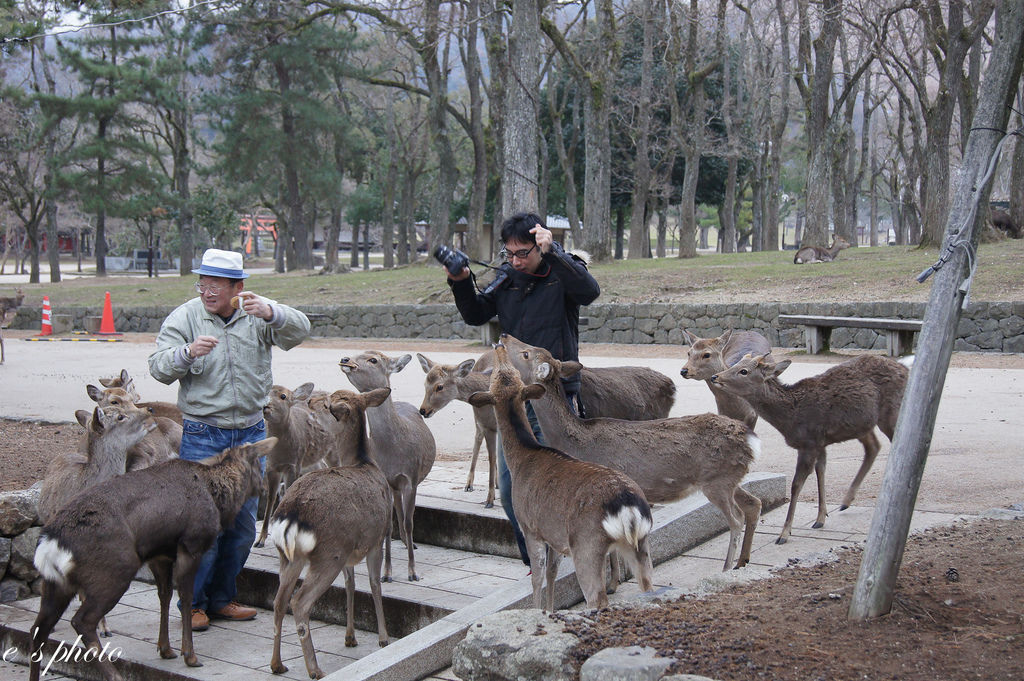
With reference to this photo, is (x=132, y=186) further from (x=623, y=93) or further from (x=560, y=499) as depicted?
(x=560, y=499)

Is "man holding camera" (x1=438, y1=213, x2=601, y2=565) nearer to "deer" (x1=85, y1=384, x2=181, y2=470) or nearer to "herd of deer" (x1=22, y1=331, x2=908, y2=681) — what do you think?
"herd of deer" (x1=22, y1=331, x2=908, y2=681)

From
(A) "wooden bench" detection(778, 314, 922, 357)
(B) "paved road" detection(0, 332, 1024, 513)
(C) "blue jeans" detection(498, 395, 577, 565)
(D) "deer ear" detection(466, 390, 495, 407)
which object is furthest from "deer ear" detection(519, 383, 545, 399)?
(A) "wooden bench" detection(778, 314, 922, 357)

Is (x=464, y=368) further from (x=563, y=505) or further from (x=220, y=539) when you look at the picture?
(x=563, y=505)

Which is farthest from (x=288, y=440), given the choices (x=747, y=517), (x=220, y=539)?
(x=747, y=517)

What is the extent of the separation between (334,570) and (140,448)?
2.33 m

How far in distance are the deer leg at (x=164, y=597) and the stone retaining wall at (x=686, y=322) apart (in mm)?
7964

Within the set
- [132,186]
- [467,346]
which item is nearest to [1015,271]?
[467,346]

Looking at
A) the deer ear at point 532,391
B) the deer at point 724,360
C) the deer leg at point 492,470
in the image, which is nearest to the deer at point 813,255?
the deer at point 724,360

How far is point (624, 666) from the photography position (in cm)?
377

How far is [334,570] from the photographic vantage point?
5.64 meters

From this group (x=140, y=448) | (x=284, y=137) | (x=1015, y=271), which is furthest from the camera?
(x=284, y=137)

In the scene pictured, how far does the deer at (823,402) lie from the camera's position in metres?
7.69

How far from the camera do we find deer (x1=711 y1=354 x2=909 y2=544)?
25.2ft

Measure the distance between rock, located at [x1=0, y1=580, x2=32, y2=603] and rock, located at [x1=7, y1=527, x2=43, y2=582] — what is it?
4 cm
